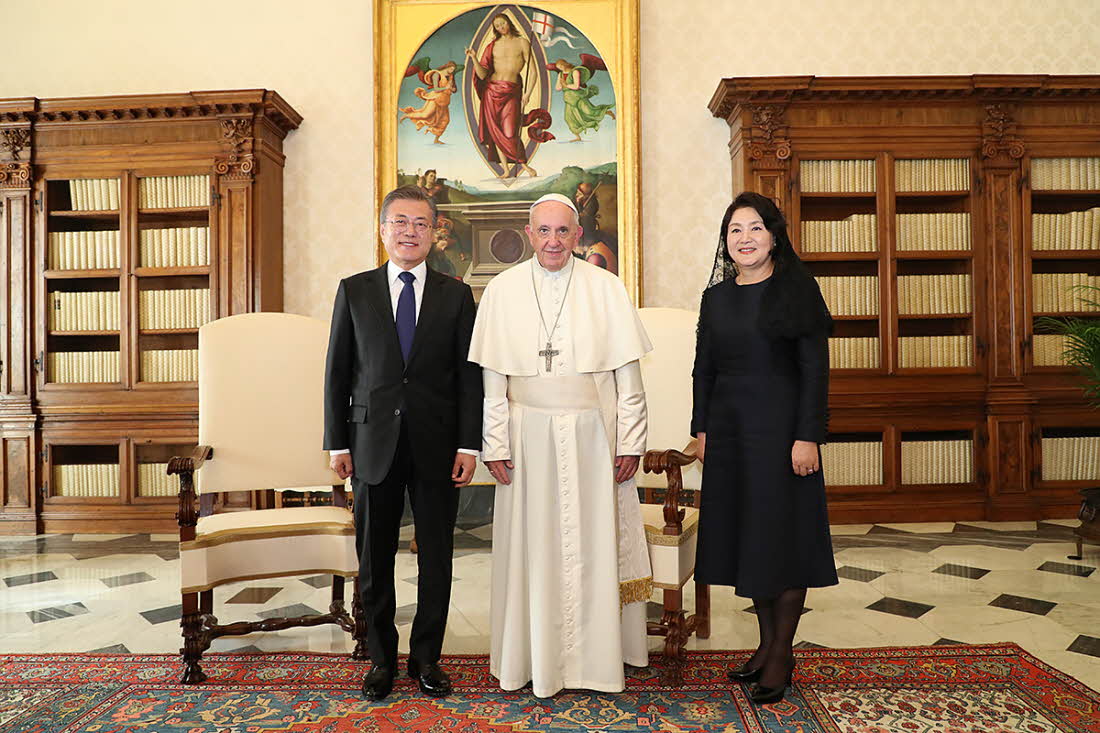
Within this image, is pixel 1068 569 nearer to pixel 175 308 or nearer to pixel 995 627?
pixel 995 627

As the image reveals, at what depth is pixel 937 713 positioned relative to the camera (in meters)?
2.49

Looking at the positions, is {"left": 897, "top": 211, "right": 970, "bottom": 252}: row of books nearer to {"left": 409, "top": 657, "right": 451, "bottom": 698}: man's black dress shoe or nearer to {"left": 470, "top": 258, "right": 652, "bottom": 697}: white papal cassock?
{"left": 470, "top": 258, "right": 652, "bottom": 697}: white papal cassock

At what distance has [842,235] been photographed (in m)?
5.51

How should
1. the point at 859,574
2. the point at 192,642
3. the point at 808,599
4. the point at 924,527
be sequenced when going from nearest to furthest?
1. the point at 192,642
2. the point at 808,599
3. the point at 859,574
4. the point at 924,527

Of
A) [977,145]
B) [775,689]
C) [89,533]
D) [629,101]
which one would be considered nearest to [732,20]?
[629,101]

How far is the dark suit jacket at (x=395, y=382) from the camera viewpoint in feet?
8.57

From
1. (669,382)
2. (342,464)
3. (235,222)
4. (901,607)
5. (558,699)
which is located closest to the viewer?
(558,699)

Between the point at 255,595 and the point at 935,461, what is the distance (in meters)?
4.51

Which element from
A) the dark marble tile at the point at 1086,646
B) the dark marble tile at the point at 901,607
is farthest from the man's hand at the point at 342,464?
the dark marble tile at the point at 1086,646

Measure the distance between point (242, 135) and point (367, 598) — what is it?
155 inches

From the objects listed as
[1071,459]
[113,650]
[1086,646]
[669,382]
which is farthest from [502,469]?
[1071,459]

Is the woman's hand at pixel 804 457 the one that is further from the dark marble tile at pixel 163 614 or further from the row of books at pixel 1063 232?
the row of books at pixel 1063 232

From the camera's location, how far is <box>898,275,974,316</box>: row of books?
553 centimetres

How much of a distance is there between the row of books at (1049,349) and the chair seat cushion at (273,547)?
4947 millimetres
